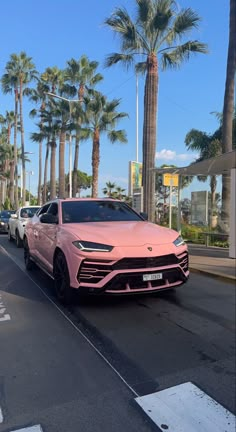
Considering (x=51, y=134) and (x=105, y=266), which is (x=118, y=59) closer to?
(x=105, y=266)

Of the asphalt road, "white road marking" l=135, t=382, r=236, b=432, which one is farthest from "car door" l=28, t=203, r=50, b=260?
"white road marking" l=135, t=382, r=236, b=432

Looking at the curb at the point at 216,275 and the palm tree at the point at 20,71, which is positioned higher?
the palm tree at the point at 20,71

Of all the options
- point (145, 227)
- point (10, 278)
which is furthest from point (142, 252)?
point (10, 278)

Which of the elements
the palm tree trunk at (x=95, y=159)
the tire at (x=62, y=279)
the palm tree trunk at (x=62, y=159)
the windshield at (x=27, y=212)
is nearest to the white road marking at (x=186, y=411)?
the tire at (x=62, y=279)

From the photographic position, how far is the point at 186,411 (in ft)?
10.1

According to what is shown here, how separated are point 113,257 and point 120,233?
0.51 m

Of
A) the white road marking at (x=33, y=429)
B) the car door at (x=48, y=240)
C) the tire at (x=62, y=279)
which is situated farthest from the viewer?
the car door at (x=48, y=240)

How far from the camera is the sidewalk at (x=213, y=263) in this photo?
26.9 feet

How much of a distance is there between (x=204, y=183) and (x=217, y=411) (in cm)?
1119

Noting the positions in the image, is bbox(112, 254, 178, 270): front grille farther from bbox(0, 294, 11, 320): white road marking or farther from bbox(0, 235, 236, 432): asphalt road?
bbox(0, 294, 11, 320): white road marking

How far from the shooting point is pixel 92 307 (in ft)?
18.8

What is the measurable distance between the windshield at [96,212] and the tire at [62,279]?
754mm

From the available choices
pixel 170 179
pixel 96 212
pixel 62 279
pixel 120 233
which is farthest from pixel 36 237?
pixel 170 179

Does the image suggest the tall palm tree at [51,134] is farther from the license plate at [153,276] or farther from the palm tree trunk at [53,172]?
the license plate at [153,276]
